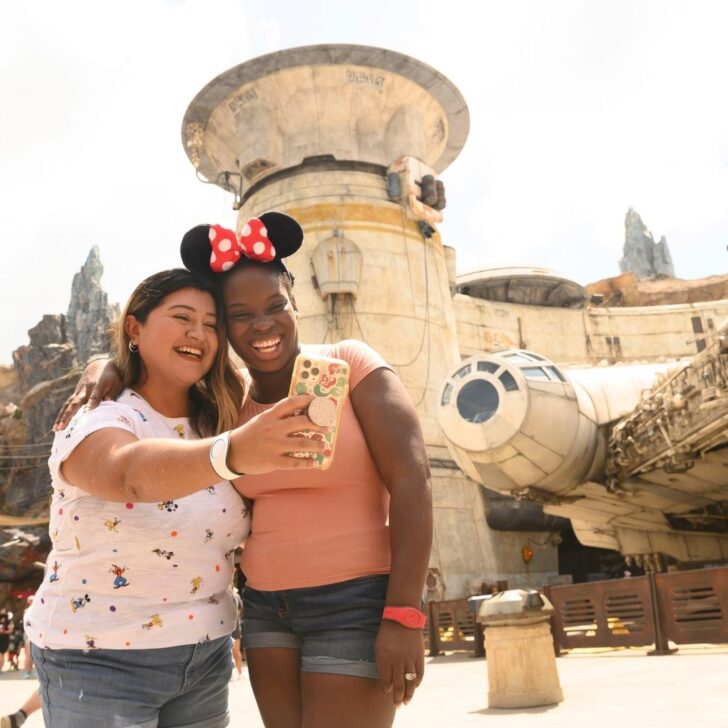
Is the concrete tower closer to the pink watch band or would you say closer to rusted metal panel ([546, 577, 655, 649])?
rusted metal panel ([546, 577, 655, 649])

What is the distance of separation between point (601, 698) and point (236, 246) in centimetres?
623

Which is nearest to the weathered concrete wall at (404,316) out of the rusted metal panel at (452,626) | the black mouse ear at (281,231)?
the rusted metal panel at (452,626)

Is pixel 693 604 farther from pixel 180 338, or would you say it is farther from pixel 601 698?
pixel 180 338

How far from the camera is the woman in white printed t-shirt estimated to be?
187 centimetres

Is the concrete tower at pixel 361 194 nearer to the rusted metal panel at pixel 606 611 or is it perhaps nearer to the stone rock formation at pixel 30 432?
the stone rock formation at pixel 30 432

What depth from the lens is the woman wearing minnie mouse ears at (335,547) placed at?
224cm

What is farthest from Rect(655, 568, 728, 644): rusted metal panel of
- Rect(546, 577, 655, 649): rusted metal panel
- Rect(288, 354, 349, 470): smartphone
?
Rect(288, 354, 349, 470): smartphone

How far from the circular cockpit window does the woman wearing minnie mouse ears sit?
13.5 meters

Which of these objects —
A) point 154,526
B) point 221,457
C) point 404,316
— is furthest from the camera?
point 404,316

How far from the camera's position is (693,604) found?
34.9 feet

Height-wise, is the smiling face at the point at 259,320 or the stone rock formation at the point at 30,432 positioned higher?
the stone rock formation at the point at 30,432

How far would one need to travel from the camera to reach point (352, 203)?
26.0 m

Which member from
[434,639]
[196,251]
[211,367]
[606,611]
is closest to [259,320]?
[211,367]

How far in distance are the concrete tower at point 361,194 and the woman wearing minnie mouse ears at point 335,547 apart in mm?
21530
